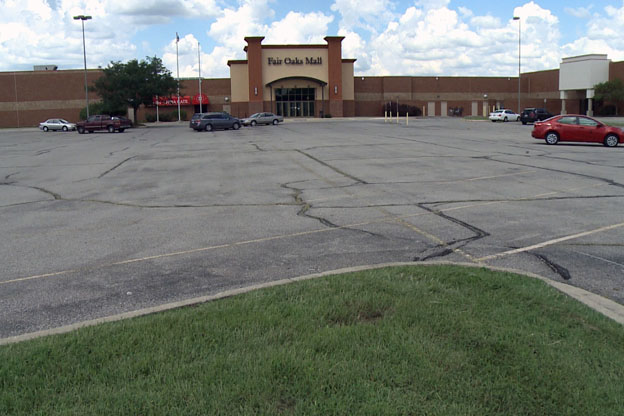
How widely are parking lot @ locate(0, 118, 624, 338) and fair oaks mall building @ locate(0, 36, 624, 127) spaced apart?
62240mm

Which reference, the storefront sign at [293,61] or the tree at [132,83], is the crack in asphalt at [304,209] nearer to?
the tree at [132,83]

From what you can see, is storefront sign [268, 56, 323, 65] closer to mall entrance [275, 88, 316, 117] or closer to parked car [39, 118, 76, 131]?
mall entrance [275, 88, 316, 117]

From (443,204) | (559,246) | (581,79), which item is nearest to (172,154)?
(443,204)

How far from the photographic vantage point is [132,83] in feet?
211

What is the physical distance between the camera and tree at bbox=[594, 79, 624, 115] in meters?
71.0

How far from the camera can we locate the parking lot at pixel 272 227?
6480 mm

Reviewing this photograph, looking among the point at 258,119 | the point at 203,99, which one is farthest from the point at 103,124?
the point at 203,99

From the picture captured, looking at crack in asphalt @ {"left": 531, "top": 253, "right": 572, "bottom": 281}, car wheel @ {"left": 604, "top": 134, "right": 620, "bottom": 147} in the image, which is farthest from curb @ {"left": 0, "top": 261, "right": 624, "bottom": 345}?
car wheel @ {"left": 604, "top": 134, "right": 620, "bottom": 147}

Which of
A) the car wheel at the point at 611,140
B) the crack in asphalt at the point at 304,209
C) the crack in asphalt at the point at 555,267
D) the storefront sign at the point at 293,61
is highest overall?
the storefront sign at the point at 293,61

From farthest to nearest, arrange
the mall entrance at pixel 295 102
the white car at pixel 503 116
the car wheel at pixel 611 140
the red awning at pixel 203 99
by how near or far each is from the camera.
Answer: the red awning at pixel 203 99, the mall entrance at pixel 295 102, the white car at pixel 503 116, the car wheel at pixel 611 140

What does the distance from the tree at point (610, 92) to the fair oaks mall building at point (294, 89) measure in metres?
2.22

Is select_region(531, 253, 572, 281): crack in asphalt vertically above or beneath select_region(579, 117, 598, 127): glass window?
beneath

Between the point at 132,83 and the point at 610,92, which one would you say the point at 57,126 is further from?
the point at 610,92

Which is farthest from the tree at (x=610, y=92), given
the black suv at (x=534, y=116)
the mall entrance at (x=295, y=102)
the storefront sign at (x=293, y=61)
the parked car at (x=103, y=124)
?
the parked car at (x=103, y=124)
